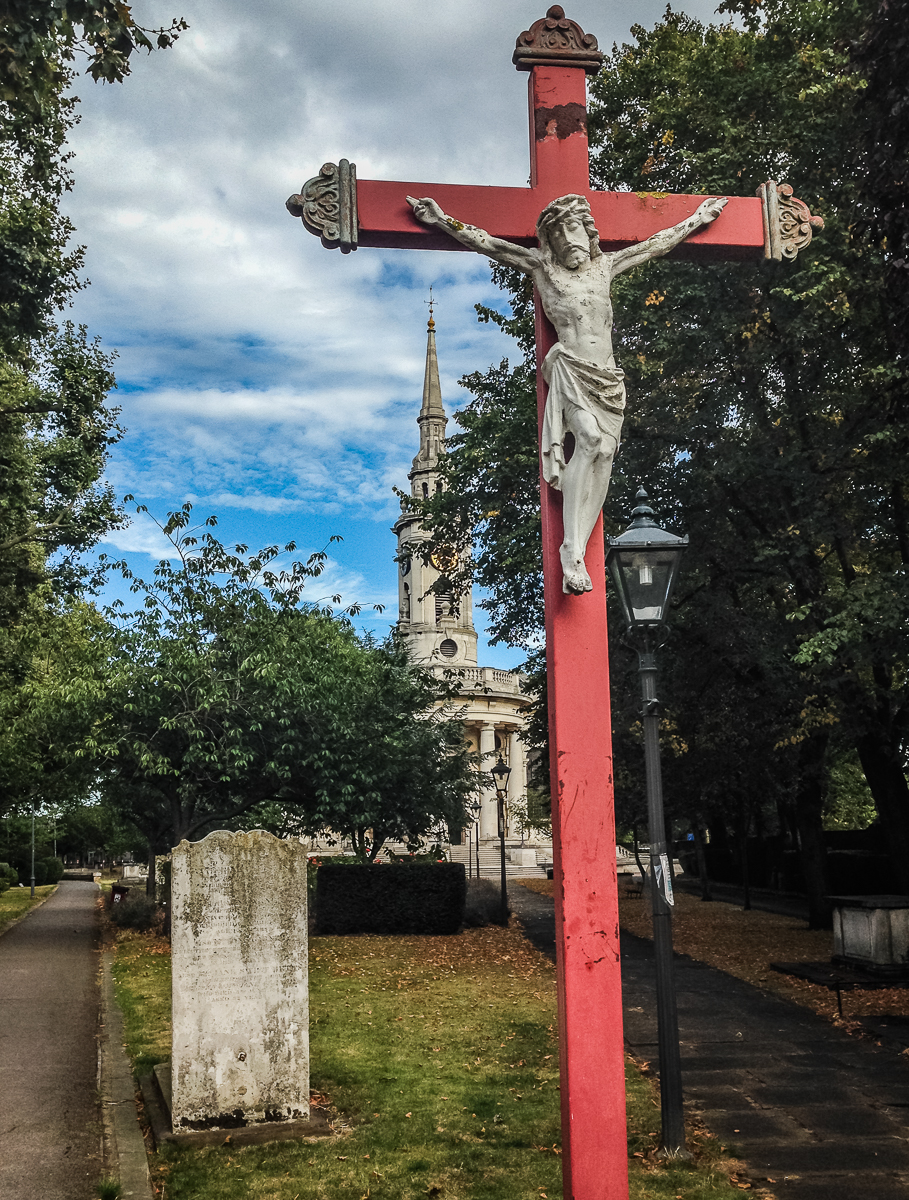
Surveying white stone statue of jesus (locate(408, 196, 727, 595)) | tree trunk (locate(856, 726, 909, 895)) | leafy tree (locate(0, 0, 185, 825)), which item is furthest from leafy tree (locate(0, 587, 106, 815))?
white stone statue of jesus (locate(408, 196, 727, 595))

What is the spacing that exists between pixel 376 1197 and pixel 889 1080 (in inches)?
193

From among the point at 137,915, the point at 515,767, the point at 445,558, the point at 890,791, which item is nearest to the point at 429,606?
the point at 515,767

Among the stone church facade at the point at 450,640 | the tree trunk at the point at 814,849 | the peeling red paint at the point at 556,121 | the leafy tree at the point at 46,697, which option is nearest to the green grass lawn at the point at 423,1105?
the peeling red paint at the point at 556,121

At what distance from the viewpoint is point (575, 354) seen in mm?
4355

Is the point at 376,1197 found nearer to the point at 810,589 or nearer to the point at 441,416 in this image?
the point at 810,589

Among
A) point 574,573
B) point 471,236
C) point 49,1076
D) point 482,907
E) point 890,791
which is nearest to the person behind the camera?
point 574,573

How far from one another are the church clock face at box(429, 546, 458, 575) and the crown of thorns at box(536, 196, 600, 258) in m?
17.6

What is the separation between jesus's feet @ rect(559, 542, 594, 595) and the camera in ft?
13.8

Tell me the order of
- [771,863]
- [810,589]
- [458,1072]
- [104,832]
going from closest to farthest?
1. [458,1072]
2. [810,589]
3. [771,863]
4. [104,832]

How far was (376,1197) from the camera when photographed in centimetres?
614

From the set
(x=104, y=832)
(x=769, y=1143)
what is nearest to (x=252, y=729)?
(x=769, y=1143)

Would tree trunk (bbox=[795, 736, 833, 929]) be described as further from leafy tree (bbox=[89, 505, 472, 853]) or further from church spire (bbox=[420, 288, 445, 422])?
church spire (bbox=[420, 288, 445, 422])

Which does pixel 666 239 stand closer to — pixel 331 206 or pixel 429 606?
pixel 331 206

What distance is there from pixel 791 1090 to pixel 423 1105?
→ 2.90 meters
